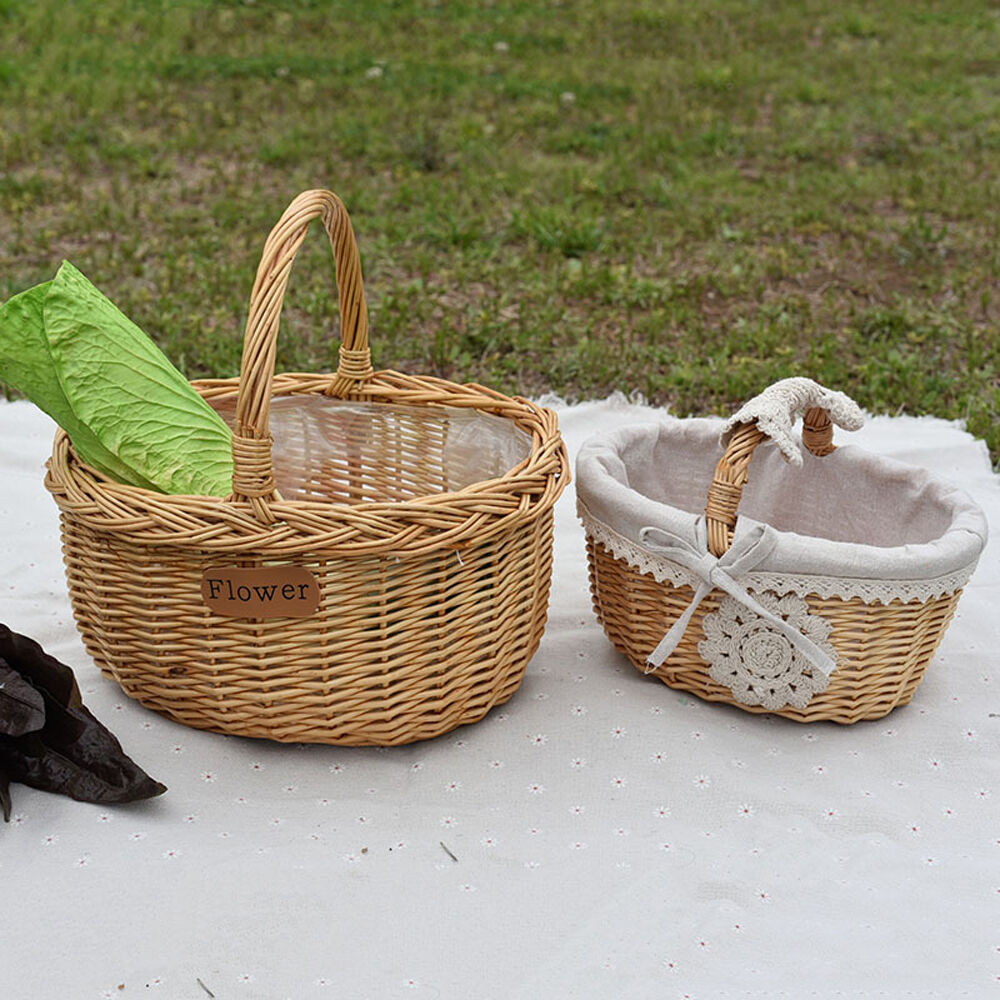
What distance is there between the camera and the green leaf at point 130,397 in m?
1.53

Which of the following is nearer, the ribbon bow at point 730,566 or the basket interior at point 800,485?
the ribbon bow at point 730,566

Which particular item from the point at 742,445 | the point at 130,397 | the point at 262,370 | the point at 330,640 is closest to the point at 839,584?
the point at 742,445

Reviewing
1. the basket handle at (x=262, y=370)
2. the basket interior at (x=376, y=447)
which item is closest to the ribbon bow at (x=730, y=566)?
the basket interior at (x=376, y=447)

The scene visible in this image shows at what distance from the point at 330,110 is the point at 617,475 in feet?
11.6

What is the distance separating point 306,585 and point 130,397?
0.40 m

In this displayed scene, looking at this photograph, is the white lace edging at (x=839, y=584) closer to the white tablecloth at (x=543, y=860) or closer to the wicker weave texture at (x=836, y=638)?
the wicker weave texture at (x=836, y=638)

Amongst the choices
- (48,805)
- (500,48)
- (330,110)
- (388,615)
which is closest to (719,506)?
(388,615)

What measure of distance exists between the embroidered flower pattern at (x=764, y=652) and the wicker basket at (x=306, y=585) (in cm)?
24

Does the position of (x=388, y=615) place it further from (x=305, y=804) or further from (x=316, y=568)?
(x=305, y=804)

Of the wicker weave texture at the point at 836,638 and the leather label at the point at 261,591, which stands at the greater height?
the leather label at the point at 261,591

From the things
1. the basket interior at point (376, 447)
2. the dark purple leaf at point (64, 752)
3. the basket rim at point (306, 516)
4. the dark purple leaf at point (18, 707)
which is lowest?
the dark purple leaf at point (64, 752)

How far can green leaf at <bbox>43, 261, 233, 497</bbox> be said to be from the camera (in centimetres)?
153

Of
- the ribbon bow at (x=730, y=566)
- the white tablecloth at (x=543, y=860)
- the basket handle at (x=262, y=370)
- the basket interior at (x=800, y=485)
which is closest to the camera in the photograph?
the white tablecloth at (x=543, y=860)

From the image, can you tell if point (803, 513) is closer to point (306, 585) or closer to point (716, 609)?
point (716, 609)
